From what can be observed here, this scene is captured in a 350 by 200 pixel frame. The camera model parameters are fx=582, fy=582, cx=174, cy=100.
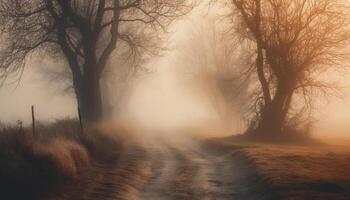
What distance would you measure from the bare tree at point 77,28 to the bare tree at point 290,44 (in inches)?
229

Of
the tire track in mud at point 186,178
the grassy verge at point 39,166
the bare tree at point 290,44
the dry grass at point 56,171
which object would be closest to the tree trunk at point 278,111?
the bare tree at point 290,44

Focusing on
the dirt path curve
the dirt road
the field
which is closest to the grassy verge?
the dirt road

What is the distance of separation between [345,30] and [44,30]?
66.5 ft

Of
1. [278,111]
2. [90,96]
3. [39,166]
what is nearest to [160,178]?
[39,166]

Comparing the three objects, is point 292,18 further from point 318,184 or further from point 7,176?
point 7,176

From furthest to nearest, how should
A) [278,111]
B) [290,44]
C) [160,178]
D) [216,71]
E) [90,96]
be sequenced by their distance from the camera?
[216,71], [90,96], [278,111], [290,44], [160,178]

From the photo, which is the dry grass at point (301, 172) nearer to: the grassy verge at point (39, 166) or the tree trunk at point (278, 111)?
the grassy verge at point (39, 166)

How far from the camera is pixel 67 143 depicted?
2330 centimetres

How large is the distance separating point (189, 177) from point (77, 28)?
21210mm

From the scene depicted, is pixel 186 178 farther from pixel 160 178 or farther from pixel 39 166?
pixel 39 166

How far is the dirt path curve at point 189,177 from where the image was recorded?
19250 millimetres

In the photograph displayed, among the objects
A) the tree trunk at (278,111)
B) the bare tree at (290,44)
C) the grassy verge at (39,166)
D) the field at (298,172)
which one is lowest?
the field at (298,172)

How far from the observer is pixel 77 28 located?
4078cm

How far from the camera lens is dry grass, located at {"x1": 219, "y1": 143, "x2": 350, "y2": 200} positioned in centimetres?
1762
